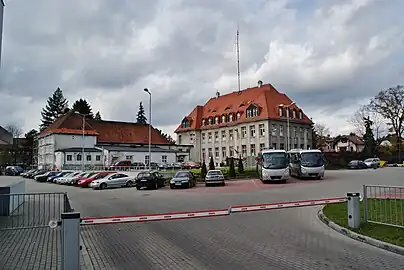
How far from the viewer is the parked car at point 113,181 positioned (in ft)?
116

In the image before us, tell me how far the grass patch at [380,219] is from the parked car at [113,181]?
25.6 meters

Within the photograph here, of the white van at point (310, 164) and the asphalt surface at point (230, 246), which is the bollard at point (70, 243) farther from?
the white van at point (310, 164)

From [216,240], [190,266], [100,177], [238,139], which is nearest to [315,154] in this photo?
[100,177]

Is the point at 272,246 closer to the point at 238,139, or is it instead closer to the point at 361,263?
the point at 361,263

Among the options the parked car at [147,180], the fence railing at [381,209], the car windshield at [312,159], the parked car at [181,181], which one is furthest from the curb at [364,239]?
the car windshield at [312,159]

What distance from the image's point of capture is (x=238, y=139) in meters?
80.4

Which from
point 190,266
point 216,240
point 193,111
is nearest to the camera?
point 190,266

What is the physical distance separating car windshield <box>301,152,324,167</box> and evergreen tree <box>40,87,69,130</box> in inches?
3206

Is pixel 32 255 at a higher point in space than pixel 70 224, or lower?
lower

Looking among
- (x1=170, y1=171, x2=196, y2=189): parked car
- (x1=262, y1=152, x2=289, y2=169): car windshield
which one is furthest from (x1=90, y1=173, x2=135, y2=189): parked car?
(x1=262, y1=152, x2=289, y2=169): car windshield

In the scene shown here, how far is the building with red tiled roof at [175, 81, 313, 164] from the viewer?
74.5m

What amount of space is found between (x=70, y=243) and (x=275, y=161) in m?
29.9

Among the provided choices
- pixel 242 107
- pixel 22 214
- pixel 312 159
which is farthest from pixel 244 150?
pixel 22 214

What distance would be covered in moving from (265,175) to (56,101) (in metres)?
84.4
